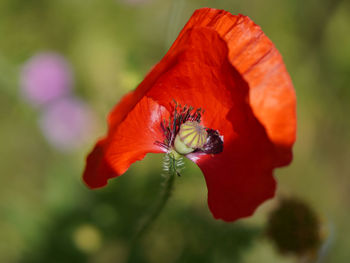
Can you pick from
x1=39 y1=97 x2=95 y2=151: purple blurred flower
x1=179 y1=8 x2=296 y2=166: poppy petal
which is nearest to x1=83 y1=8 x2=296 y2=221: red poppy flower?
x1=179 y1=8 x2=296 y2=166: poppy petal

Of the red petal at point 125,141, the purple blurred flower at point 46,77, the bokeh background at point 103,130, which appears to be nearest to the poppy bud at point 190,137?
the red petal at point 125,141

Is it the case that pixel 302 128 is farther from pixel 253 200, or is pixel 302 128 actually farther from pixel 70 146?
pixel 253 200

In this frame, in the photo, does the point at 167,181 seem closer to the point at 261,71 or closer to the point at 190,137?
the point at 190,137

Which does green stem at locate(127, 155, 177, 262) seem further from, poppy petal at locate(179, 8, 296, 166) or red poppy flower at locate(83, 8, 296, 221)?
poppy petal at locate(179, 8, 296, 166)

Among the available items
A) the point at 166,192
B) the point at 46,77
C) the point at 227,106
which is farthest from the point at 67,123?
the point at 227,106

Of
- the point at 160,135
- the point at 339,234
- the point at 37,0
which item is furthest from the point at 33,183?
the point at 339,234

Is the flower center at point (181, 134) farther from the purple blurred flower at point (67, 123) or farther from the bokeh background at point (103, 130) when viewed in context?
the purple blurred flower at point (67, 123)
